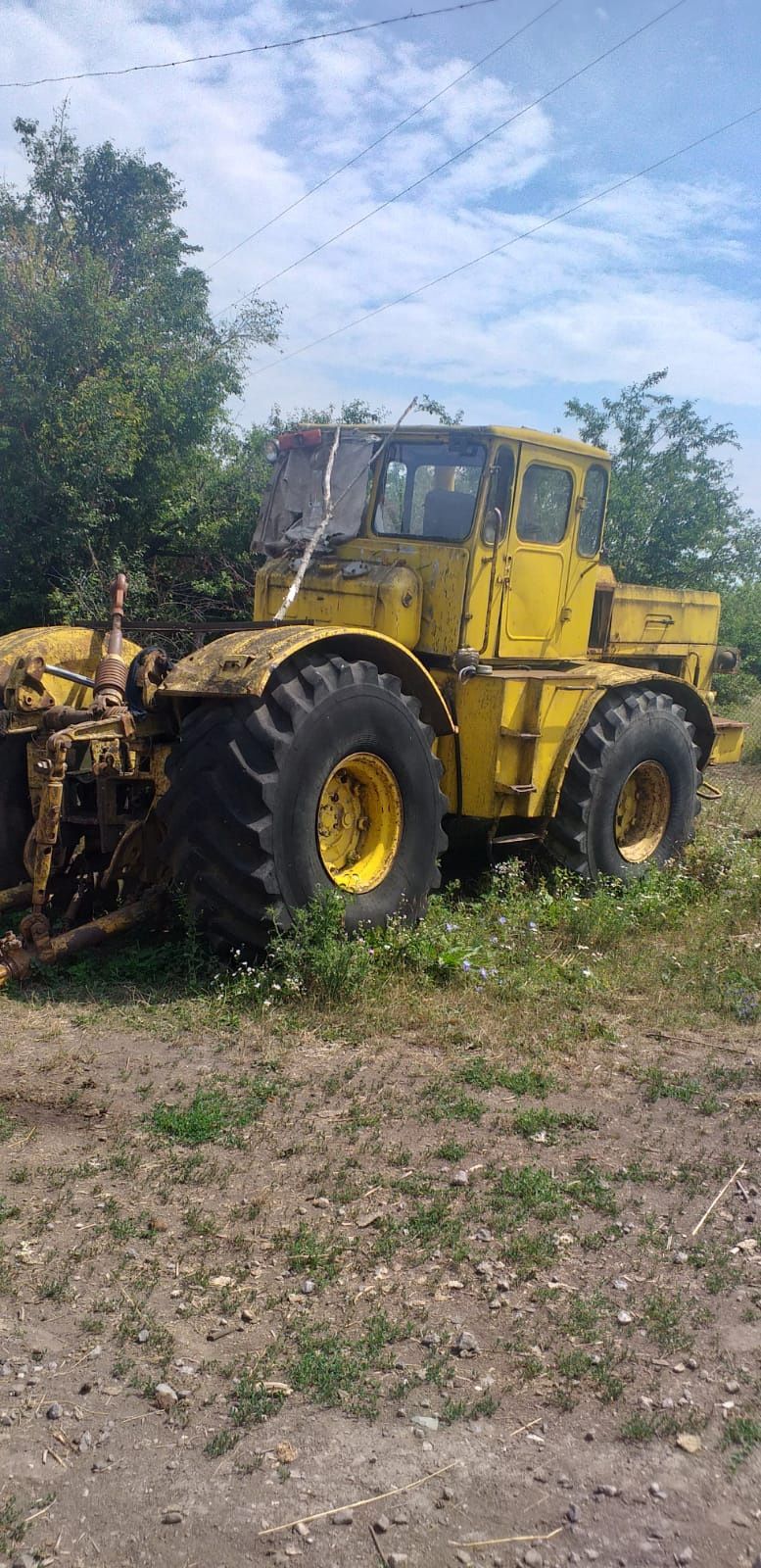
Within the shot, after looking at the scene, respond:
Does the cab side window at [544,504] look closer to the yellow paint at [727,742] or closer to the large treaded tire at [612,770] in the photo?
the large treaded tire at [612,770]

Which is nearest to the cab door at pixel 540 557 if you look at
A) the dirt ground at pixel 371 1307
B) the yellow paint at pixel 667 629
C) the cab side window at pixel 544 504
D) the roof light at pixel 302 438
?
the cab side window at pixel 544 504

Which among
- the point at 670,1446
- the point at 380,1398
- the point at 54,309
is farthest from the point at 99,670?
the point at 54,309

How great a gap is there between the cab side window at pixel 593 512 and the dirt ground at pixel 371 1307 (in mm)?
3878

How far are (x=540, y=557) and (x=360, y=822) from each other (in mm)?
2192

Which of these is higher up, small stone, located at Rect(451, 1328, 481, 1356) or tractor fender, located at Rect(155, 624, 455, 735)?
tractor fender, located at Rect(155, 624, 455, 735)

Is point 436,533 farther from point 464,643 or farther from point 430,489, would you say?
point 464,643

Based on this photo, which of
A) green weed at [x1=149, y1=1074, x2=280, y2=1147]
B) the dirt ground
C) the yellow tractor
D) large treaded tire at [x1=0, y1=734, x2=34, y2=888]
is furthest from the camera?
large treaded tire at [x1=0, y1=734, x2=34, y2=888]

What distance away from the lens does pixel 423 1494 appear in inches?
104

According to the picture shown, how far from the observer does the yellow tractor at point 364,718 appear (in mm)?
5508

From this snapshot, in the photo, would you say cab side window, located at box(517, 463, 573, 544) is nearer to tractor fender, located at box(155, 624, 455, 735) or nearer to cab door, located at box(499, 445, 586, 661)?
cab door, located at box(499, 445, 586, 661)

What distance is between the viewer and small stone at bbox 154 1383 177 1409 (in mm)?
2875

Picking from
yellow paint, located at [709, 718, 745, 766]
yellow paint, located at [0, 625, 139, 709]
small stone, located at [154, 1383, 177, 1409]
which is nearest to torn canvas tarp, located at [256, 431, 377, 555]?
yellow paint, located at [0, 625, 139, 709]

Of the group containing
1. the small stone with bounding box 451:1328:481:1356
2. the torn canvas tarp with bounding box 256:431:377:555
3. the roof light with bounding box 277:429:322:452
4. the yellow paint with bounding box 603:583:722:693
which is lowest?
the small stone with bounding box 451:1328:481:1356

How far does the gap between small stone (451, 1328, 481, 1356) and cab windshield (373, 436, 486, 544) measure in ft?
15.3
